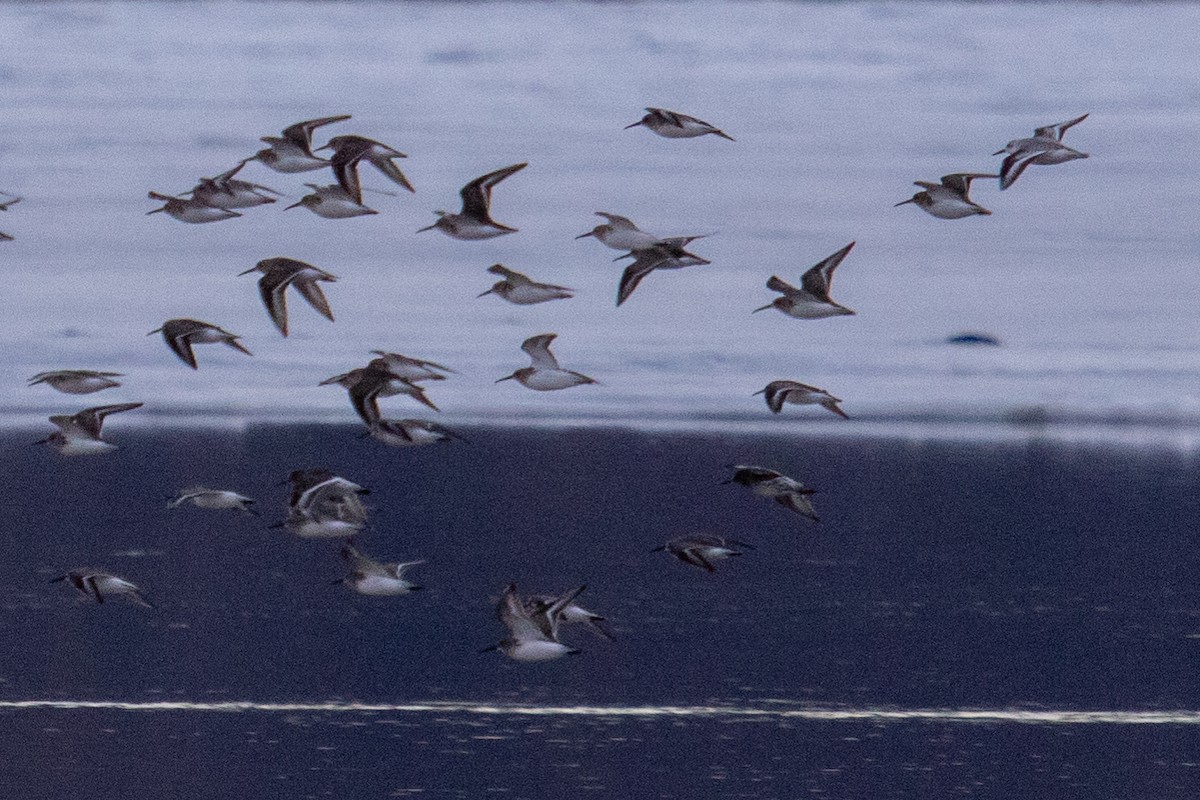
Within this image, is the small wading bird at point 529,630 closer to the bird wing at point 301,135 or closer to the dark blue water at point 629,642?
the dark blue water at point 629,642

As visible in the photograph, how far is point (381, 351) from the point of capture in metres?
13.4

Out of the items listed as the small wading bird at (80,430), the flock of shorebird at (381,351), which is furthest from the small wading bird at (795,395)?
the small wading bird at (80,430)

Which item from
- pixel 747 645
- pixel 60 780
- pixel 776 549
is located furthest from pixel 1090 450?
pixel 60 780

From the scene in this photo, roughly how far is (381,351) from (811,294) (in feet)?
7.86

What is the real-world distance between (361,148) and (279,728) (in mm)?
3263

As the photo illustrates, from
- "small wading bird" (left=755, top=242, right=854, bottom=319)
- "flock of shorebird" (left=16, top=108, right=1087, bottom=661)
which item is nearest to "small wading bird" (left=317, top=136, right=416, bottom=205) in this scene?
"flock of shorebird" (left=16, top=108, right=1087, bottom=661)

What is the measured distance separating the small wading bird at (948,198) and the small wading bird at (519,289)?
6.59 ft

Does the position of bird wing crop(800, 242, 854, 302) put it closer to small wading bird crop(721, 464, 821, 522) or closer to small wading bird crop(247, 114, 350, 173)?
small wading bird crop(721, 464, 821, 522)

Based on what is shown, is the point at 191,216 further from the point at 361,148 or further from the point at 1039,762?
the point at 1039,762

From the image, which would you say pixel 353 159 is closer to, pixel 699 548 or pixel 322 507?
pixel 322 507

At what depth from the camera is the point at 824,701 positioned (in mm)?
13430

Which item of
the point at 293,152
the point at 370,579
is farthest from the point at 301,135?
the point at 370,579

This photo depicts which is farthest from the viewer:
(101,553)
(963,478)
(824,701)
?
(963,478)

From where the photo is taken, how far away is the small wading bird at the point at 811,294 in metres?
13.4
